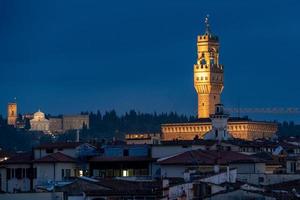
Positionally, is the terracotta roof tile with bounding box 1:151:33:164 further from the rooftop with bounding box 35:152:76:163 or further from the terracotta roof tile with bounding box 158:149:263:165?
the terracotta roof tile with bounding box 158:149:263:165

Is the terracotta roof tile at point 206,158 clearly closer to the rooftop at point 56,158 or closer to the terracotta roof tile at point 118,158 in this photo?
the terracotta roof tile at point 118,158

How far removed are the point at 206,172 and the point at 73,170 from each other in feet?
50.9

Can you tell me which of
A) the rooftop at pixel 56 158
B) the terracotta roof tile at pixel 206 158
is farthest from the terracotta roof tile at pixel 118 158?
the terracotta roof tile at pixel 206 158

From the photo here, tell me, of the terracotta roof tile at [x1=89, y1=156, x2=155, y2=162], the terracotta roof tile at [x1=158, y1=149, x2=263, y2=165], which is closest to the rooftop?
the terracotta roof tile at [x1=89, y1=156, x2=155, y2=162]

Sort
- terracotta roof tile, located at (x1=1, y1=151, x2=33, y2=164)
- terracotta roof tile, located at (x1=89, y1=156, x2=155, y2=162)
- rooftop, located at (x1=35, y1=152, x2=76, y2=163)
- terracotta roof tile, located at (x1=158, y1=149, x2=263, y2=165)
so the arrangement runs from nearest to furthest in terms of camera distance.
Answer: terracotta roof tile, located at (x1=158, y1=149, x2=263, y2=165)
rooftop, located at (x1=35, y1=152, x2=76, y2=163)
terracotta roof tile, located at (x1=89, y1=156, x2=155, y2=162)
terracotta roof tile, located at (x1=1, y1=151, x2=33, y2=164)

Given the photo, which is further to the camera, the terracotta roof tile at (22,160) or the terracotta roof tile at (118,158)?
the terracotta roof tile at (22,160)

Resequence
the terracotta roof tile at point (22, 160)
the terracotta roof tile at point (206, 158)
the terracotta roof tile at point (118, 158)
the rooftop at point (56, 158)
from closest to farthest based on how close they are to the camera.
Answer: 1. the terracotta roof tile at point (206, 158)
2. the rooftop at point (56, 158)
3. the terracotta roof tile at point (118, 158)
4. the terracotta roof tile at point (22, 160)

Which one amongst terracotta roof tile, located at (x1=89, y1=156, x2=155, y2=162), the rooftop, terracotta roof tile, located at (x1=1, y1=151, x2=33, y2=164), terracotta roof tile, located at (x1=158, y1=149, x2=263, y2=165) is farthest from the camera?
terracotta roof tile, located at (x1=1, y1=151, x2=33, y2=164)

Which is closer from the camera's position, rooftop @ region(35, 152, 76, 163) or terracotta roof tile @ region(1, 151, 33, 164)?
rooftop @ region(35, 152, 76, 163)

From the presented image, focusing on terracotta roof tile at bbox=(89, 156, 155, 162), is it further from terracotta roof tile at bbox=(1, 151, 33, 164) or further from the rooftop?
terracotta roof tile at bbox=(1, 151, 33, 164)

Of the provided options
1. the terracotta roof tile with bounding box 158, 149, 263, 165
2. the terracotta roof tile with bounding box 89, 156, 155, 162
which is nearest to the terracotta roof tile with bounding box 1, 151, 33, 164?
the terracotta roof tile with bounding box 89, 156, 155, 162

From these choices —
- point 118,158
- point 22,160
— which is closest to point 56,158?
point 118,158

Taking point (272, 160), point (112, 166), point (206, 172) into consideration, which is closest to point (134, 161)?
point (112, 166)

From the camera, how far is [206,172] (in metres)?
78.1
